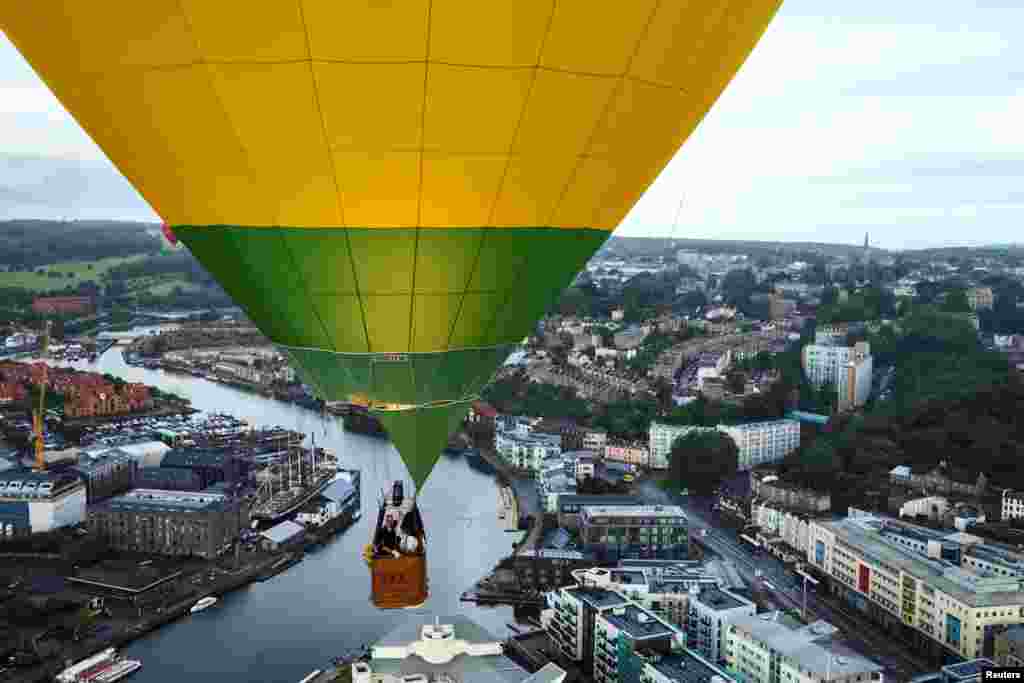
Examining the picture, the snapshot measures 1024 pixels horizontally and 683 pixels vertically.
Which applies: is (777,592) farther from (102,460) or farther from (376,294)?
(102,460)

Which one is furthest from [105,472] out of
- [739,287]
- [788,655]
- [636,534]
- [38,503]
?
[739,287]

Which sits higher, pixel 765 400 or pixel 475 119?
pixel 475 119

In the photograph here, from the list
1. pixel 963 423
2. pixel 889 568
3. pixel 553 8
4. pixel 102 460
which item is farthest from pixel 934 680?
pixel 102 460

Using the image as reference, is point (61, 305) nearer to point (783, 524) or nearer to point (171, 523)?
point (171, 523)

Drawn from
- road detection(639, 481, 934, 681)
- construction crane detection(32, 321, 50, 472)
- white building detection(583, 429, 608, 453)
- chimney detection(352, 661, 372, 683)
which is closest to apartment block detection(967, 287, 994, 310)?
white building detection(583, 429, 608, 453)

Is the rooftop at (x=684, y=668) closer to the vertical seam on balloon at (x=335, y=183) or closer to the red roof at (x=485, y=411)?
the vertical seam on balloon at (x=335, y=183)

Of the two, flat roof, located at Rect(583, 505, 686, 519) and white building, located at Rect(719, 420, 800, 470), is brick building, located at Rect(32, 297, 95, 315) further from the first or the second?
flat roof, located at Rect(583, 505, 686, 519)
